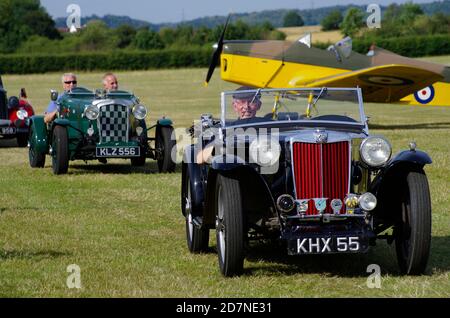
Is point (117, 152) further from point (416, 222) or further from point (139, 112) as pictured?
point (416, 222)

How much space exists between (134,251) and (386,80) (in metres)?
14.5

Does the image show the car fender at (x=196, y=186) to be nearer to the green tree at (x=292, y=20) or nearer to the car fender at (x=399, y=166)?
the car fender at (x=399, y=166)

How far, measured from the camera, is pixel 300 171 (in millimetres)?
6410

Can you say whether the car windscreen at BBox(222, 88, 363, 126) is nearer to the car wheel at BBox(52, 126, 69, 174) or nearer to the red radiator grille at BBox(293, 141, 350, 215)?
the red radiator grille at BBox(293, 141, 350, 215)

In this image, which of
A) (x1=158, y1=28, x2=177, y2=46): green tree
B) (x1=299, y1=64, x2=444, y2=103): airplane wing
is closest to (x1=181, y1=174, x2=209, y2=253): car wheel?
(x1=299, y1=64, x2=444, y2=103): airplane wing

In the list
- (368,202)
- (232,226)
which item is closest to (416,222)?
(368,202)

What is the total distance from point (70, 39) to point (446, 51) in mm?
29057

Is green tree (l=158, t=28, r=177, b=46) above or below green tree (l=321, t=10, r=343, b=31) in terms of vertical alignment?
below

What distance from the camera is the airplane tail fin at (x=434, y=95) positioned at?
23.0 metres

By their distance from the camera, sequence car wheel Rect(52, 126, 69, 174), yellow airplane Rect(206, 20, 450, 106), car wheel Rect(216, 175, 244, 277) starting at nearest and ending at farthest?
car wheel Rect(216, 175, 244, 277) → car wheel Rect(52, 126, 69, 174) → yellow airplane Rect(206, 20, 450, 106)

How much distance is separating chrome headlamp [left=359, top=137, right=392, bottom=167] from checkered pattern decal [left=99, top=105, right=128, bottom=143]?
281 inches

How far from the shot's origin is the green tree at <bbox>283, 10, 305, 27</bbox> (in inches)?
3888

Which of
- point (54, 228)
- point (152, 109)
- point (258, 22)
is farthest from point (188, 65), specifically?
point (54, 228)
